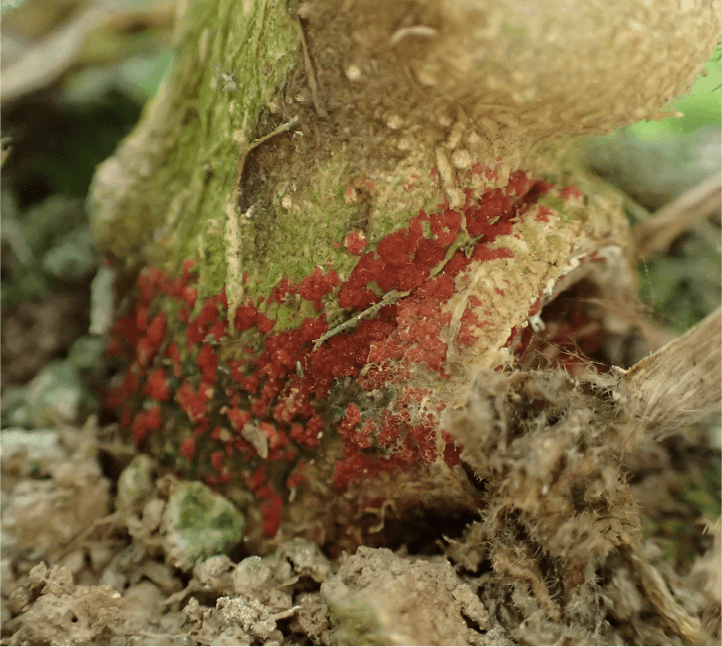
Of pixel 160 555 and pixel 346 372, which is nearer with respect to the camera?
pixel 346 372

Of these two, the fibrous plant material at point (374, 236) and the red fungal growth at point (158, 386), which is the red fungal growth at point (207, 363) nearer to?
the fibrous plant material at point (374, 236)

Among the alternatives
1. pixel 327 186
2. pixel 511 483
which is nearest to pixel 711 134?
pixel 327 186

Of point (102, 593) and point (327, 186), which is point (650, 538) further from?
point (102, 593)

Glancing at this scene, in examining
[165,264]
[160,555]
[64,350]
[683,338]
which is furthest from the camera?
[64,350]

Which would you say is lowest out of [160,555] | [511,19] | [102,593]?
[160,555]

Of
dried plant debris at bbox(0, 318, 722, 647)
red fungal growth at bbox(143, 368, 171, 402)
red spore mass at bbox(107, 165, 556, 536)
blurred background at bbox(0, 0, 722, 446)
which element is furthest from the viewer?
blurred background at bbox(0, 0, 722, 446)

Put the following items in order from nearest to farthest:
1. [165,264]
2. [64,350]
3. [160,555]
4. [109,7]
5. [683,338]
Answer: [683,338] < [160,555] < [165,264] < [64,350] < [109,7]

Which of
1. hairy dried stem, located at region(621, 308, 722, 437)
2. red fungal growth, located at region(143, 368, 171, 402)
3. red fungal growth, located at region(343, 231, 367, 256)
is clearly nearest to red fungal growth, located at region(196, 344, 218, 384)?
red fungal growth, located at region(143, 368, 171, 402)

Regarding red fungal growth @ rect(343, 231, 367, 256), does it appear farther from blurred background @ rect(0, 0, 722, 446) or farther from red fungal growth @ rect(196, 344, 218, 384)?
blurred background @ rect(0, 0, 722, 446)
